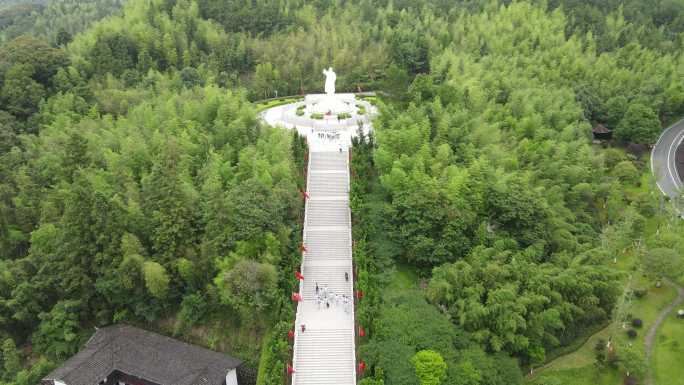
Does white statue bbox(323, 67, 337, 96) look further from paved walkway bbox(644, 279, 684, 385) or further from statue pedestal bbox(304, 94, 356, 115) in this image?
paved walkway bbox(644, 279, 684, 385)

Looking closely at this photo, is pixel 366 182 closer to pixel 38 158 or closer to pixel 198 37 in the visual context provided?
pixel 38 158

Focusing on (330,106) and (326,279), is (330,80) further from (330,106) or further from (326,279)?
(326,279)

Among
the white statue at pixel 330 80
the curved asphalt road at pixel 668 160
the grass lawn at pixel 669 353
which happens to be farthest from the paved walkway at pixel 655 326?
the white statue at pixel 330 80

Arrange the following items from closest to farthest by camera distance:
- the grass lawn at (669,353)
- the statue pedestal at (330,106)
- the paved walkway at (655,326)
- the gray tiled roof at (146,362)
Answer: the gray tiled roof at (146,362) → the grass lawn at (669,353) → the paved walkway at (655,326) → the statue pedestal at (330,106)

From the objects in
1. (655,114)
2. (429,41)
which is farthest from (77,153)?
(655,114)

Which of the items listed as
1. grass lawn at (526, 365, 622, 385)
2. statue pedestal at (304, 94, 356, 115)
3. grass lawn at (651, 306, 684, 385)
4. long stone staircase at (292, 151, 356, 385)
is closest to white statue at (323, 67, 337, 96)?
statue pedestal at (304, 94, 356, 115)

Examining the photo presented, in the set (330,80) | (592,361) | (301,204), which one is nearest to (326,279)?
(301,204)

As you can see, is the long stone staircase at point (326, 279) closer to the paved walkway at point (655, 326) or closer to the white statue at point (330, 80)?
the white statue at point (330, 80)
